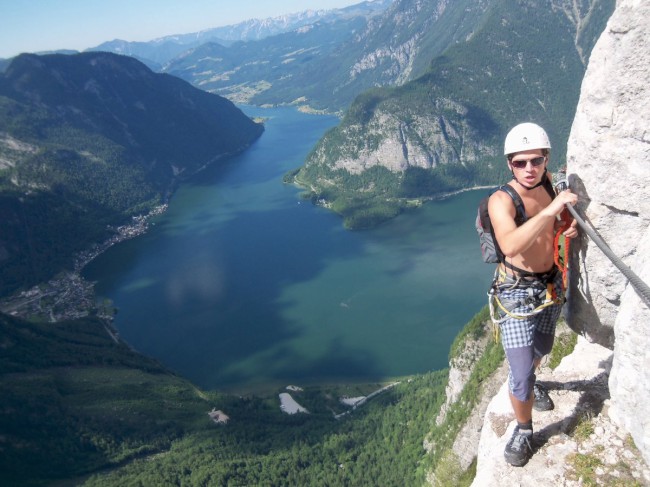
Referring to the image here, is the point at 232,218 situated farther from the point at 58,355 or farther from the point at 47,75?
the point at 47,75

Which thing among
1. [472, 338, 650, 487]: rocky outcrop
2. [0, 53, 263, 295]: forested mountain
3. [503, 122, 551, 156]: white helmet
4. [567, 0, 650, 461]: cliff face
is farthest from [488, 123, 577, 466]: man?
[0, 53, 263, 295]: forested mountain

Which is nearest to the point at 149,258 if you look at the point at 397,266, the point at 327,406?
the point at 397,266

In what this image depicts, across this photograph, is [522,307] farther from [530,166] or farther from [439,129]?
[439,129]

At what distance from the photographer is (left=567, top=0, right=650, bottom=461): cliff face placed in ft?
18.9

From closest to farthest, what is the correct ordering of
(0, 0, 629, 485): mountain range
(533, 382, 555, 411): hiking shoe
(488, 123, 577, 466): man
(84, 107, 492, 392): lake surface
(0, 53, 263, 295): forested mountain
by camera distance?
1. (488, 123, 577, 466): man
2. (533, 382, 555, 411): hiking shoe
3. (0, 0, 629, 485): mountain range
4. (84, 107, 492, 392): lake surface
5. (0, 53, 263, 295): forested mountain

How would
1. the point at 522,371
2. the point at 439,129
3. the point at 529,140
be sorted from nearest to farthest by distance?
the point at 529,140 < the point at 522,371 < the point at 439,129

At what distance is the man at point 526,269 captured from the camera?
19.9 ft

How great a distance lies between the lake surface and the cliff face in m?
61.8

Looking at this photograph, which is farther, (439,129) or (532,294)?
(439,129)

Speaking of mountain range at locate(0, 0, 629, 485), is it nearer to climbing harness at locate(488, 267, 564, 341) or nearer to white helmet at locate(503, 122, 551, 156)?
climbing harness at locate(488, 267, 564, 341)

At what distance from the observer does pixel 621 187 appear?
20.1 ft

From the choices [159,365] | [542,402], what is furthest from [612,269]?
[159,365]

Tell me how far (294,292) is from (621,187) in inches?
3375

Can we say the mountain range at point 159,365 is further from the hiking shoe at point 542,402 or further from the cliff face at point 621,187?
the cliff face at point 621,187
